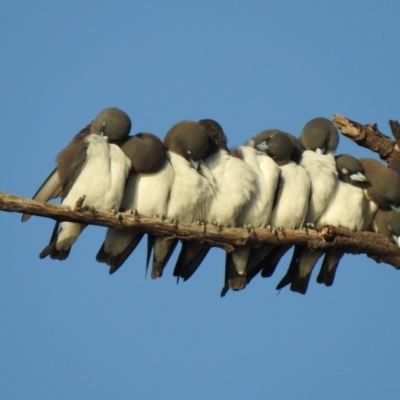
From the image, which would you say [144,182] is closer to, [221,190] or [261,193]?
[221,190]

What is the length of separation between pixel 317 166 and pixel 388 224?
109cm

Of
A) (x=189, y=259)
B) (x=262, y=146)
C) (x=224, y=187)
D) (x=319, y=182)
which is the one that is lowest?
(x=189, y=259)

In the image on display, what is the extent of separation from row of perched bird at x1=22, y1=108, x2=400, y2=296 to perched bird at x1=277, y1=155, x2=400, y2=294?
0.01 m

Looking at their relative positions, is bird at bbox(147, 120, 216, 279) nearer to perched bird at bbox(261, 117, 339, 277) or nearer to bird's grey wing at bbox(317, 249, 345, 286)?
perched bird at bbox(261, 117, 339, 277)

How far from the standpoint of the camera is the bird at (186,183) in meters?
12.4

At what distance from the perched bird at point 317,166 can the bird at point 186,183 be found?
136cm

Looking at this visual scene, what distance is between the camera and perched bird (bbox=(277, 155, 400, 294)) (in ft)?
44.2

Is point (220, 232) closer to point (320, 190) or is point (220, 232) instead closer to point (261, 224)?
point (261, 224)

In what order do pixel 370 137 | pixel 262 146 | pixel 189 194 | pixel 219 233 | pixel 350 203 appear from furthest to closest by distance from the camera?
pixel 370 137
pixel 350 203
pixel 262 146
pixel 189 194
pixel 219 233

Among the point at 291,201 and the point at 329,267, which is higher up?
the point at 291,201

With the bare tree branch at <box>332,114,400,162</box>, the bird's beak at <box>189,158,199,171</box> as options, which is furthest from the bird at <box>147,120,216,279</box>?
the bare tree branch at <box>332,114,400,162</box>

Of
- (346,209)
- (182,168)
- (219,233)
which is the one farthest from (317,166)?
(219,233)

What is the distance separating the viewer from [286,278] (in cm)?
1384

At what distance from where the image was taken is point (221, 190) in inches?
501
